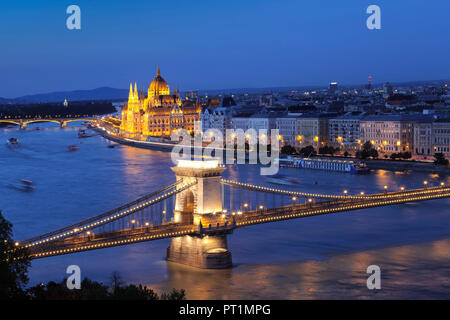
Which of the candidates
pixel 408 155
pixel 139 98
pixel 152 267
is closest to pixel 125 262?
pixel 152 267

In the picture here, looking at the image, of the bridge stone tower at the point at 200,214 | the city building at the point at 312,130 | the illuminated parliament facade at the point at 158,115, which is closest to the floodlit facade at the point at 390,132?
the city building at the point at 312,130

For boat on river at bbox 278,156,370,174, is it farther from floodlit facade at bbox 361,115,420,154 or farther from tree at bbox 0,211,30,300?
tree at bbox 0,211,30,300

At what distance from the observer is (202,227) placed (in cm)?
1151

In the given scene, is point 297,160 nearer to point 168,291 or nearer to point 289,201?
point 289,201

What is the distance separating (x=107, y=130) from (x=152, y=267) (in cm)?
4414

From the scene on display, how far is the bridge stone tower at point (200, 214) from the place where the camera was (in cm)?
1148

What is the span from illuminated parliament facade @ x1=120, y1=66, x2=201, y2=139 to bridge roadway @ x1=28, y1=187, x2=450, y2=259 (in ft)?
108

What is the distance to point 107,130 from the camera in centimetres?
5497

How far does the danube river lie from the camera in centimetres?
1061

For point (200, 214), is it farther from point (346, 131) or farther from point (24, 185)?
point (346, 131)

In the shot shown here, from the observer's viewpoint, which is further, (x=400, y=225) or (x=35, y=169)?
(x=35, y=169)

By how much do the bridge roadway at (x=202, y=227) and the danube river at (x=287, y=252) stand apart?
0.49 m

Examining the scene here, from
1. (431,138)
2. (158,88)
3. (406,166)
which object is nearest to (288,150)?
(431,138)

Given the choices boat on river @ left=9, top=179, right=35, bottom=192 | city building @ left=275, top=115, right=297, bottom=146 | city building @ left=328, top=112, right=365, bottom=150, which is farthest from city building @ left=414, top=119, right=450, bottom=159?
boat on river @ left=9, top=179, right=35, bottom=192
